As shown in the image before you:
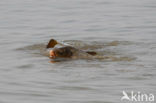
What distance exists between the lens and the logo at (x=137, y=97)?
6.52m

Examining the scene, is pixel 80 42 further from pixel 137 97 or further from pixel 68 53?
pixel 137 97

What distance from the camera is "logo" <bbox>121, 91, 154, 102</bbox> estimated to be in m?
6.52

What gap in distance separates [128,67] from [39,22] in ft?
19.1

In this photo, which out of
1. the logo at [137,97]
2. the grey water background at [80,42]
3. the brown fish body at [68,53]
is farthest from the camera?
the brown fish body at [68,53]

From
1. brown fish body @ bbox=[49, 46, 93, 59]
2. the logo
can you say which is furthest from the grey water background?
brown fish body @ bbox=[49, 46, 93, 59]

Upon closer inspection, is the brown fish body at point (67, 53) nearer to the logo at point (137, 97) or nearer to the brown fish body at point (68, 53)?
the brown fish body at point (68, 53)

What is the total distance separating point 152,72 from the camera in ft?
25.9

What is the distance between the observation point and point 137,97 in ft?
21.8

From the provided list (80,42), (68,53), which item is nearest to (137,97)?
(68,53)

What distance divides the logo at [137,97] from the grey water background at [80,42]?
11 cm

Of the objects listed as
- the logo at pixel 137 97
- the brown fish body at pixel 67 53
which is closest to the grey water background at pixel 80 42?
the logo at pixel 137 97

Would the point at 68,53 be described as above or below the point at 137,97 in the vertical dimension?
above

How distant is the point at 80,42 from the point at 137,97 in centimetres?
443

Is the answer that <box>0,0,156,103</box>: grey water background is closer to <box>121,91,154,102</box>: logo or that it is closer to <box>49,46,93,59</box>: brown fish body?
<box>121,91,154,102</box>: logo
